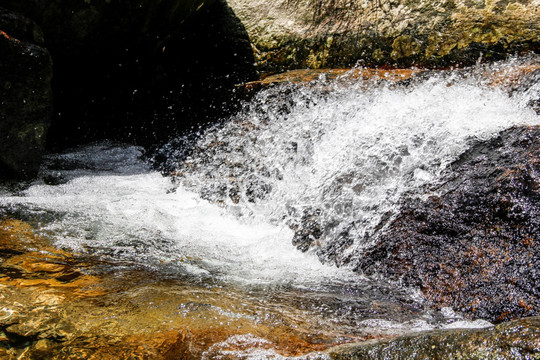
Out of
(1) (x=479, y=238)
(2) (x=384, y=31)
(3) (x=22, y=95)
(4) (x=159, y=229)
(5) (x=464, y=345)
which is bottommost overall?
(4) (x=159, y=229)

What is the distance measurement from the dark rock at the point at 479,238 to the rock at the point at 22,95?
3.17 m

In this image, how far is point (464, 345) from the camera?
1304 millimetres

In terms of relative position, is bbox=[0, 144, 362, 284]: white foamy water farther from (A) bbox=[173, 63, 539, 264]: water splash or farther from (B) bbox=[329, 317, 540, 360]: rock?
(B) bbox=[329, 317, 540, 360]: rock

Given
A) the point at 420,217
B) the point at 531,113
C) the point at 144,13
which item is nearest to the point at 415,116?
the point at 531,113

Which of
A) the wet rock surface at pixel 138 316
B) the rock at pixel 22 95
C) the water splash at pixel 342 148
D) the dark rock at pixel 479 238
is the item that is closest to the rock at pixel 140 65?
the rock at pixel 22 95

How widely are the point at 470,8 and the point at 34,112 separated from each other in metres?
4.70

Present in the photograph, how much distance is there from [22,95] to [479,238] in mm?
3887

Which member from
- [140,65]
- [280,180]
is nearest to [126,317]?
[280,180]

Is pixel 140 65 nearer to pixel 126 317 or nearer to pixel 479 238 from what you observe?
pixel 126 317

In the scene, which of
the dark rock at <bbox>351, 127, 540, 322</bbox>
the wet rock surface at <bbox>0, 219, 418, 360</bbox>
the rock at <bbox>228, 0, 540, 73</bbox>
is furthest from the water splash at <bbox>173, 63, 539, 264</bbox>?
the wet rock surface at <bbox>0, 219, 418, 360</bbox>

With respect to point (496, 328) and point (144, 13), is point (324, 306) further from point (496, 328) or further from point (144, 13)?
point (144, 13)

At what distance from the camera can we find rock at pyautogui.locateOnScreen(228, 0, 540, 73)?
448 cm

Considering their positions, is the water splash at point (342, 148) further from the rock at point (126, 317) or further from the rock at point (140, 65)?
the rock at point (126, 317)

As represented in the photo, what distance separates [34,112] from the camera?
3.94 meters
